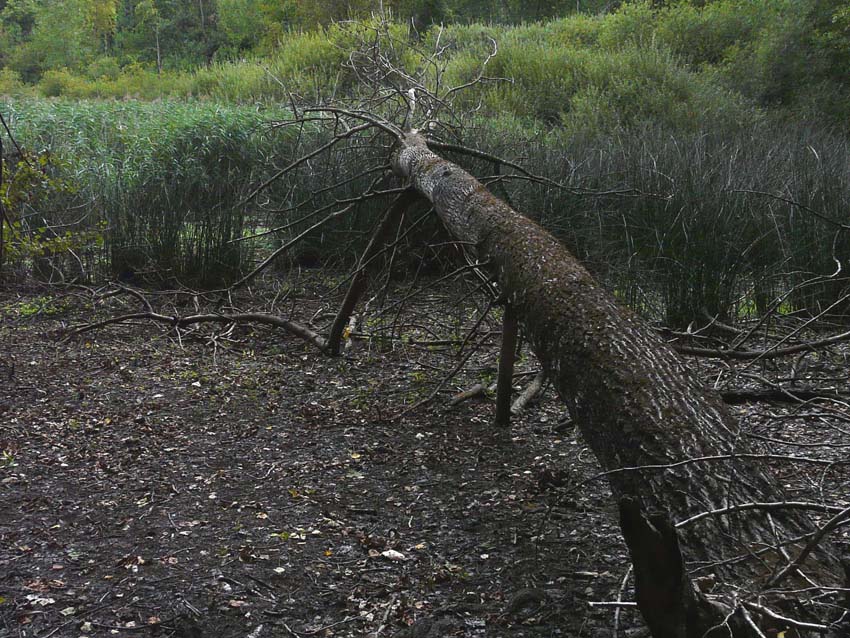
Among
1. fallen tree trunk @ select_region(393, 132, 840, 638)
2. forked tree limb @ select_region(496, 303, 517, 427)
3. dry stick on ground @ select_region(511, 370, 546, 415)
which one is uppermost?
fallen tree trunk @ select_region(393, 132, 840, 638)

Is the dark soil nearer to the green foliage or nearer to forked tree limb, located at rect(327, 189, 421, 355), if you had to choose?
forked tree limb, located at rect(327, 189, 421, 355)

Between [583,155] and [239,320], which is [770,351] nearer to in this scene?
[239,320]

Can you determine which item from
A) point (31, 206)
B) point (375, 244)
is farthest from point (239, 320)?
point (31, 206)

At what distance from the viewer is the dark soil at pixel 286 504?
2.00m

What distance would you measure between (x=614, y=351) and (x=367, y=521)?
106 centimetres

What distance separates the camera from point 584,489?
8.86 ft

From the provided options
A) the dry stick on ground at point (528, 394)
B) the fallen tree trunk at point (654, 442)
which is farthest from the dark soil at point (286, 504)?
the fallen tree trunk at point (654, 442)

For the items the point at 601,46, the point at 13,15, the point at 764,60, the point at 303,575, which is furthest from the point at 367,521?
the point at 13,15

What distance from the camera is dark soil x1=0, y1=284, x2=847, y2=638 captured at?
2.00 m

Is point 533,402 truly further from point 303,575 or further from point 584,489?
point 303,575

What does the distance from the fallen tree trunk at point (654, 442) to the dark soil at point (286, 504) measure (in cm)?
27

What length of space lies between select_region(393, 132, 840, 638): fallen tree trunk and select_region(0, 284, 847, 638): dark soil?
27 cm

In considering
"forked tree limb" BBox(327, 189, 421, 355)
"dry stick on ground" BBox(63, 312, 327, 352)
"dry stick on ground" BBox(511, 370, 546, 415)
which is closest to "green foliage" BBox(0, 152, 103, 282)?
"dry stick on ground" BBox(63, 312, 327, 352)

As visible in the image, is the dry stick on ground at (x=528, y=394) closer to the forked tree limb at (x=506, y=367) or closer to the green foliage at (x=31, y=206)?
the forked tree limb at (x=506, y=367)
